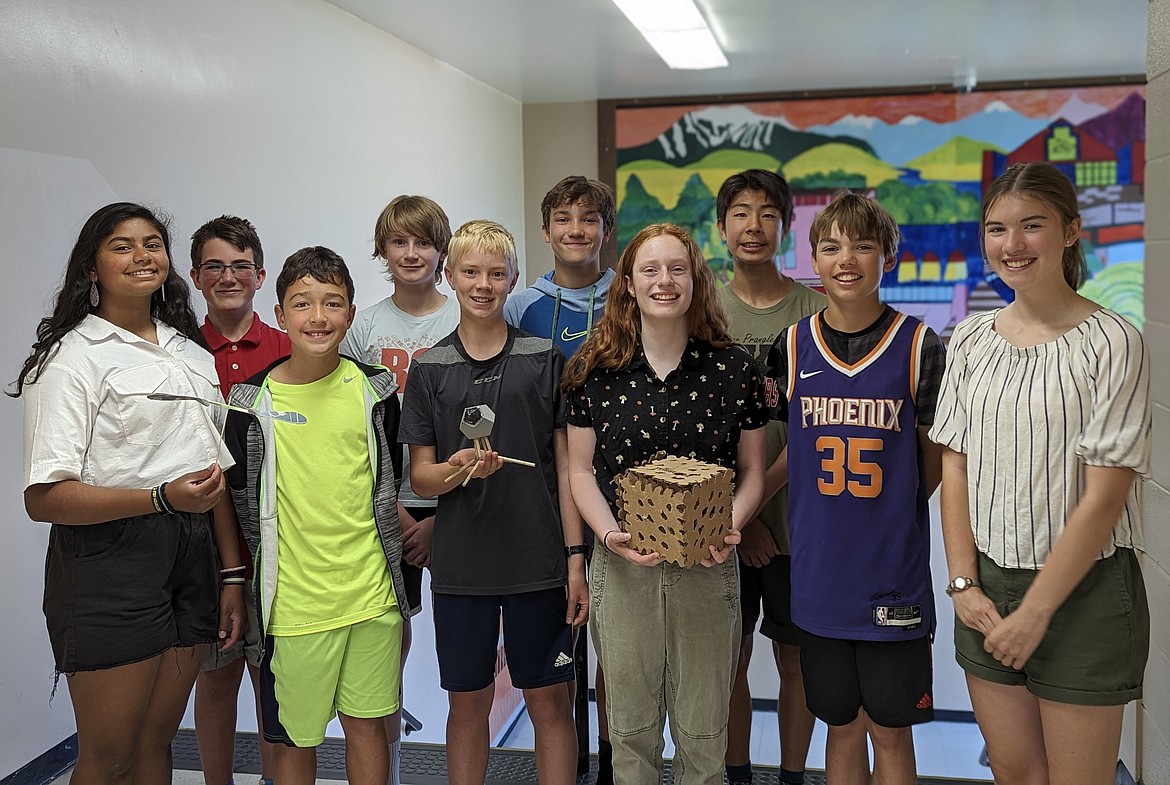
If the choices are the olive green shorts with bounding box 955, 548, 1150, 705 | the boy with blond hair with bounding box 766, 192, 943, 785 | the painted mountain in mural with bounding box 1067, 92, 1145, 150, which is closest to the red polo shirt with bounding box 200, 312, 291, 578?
the boy with blond hair with bounding box 766, 192, 943, 785

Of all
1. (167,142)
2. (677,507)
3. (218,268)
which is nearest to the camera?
(677,507)

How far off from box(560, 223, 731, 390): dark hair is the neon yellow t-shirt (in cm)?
52

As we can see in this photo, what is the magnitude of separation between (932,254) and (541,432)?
21.2 ft

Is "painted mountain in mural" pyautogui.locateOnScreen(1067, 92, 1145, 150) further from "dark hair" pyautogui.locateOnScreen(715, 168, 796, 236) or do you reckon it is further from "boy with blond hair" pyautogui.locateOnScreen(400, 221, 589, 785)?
"boy with blond hair" pyautogui.locateOnScreen(400, 221, 589, 785)

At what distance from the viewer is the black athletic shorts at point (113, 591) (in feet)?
6.43

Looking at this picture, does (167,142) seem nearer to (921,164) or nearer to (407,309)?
(407,309)

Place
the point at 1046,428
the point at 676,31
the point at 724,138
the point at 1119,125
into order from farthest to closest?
the point at 724,138, the point at 1119,125, the point at 676,31, the point at 1046,428

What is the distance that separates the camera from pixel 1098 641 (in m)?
1.77

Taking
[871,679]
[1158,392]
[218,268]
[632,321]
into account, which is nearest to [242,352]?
[218,268]

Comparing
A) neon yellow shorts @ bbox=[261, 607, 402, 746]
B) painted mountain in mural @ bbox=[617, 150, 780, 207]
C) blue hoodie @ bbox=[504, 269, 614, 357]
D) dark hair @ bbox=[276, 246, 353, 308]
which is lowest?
neon yellow shorts @ bbox=[261, 607, 402, 746]

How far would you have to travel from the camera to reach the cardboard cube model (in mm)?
1881

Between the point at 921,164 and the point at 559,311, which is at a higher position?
the point at 921,164

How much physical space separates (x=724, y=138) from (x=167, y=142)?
216 inches

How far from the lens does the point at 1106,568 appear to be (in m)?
1.78
